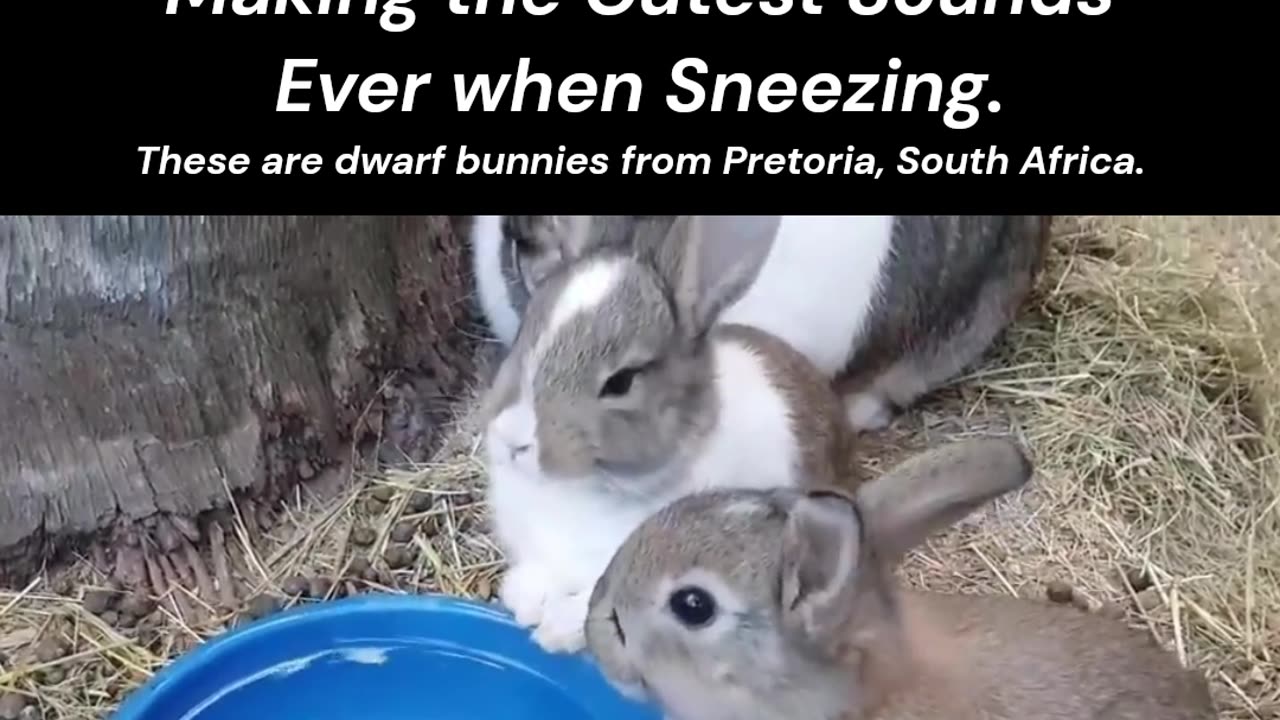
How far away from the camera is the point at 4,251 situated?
2.84 m

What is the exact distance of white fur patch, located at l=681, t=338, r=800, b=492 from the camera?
8.93ft

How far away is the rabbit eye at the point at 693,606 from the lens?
7.57 ft

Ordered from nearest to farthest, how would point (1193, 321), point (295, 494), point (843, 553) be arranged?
point (843, 553), point (295, 494), point (1193, 321)

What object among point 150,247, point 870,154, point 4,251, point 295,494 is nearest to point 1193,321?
point 870,154

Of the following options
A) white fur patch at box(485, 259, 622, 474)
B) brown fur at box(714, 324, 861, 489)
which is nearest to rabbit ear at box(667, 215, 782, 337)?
white fur patch at box(485, 259, 622, 474)

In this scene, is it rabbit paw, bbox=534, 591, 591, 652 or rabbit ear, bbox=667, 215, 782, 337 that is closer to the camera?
rabbit ear, bbox=667, 215, 782, 337

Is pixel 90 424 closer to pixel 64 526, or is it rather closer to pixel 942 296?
pixel 64 526

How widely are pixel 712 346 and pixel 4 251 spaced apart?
1.17 meters

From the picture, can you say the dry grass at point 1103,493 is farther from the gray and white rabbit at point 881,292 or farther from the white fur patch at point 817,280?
the white fur patch at point 817,280

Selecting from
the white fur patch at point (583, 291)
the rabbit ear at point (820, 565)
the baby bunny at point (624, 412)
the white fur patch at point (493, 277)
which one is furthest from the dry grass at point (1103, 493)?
the rabbit ear at point (820, 565)

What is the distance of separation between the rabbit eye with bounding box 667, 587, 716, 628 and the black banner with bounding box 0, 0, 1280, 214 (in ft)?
2.73

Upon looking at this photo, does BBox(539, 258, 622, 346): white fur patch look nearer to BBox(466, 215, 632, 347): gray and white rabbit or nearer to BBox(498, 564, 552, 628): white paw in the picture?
BBox(466, 215, 632, 347): gray and white rabbit

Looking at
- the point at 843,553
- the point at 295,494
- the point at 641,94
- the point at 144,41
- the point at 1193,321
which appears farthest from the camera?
the point at 1193,321

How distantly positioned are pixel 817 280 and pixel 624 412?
2.25ft
